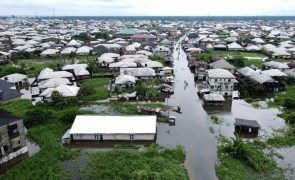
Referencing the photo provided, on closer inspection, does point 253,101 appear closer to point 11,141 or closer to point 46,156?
point 46,156

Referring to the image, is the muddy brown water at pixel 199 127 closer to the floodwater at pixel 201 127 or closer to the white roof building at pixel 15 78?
the floodwater at pixel 201 127

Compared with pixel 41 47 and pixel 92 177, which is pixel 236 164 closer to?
pixel 92 177

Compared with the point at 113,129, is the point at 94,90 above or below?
above

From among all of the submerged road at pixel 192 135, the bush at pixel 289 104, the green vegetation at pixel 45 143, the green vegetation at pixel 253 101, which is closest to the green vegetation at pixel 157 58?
the submerged road at pixel 192 135

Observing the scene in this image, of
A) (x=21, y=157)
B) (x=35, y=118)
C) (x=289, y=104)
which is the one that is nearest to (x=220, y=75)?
(x=289, y=104)

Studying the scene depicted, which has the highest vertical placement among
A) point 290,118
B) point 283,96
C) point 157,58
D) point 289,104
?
point 157,58

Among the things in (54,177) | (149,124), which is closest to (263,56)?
(149,124)
